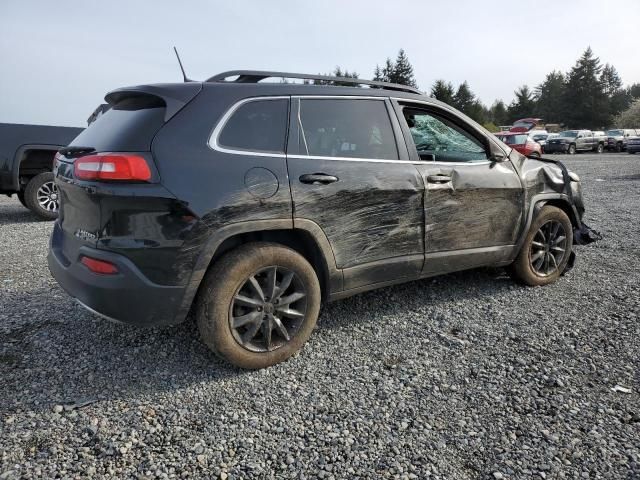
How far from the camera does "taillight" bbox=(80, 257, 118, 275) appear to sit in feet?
8.03

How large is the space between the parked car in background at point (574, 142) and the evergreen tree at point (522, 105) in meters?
42.4

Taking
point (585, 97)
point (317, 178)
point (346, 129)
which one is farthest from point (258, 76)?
point (585, 97)

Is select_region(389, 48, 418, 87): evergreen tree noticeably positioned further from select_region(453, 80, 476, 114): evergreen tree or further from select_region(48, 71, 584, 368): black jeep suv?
select_region(48, 71, 584, 368): black jeep suv

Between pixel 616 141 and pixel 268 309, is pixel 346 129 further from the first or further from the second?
pixel 616 141

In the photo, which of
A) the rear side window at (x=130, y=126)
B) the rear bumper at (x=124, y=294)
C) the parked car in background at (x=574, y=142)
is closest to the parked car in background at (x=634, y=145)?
the parked car in background at (x=574, y=142)

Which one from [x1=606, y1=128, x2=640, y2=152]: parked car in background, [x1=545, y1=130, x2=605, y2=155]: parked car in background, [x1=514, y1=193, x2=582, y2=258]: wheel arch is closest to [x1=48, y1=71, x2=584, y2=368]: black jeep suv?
[x1=514, y1=193, x2=582, y2=258]: wheel arch

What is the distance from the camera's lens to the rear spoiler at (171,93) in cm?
256

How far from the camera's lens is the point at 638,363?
2.89m

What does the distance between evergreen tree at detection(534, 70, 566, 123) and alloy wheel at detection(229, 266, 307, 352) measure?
2933 inches

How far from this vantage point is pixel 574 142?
30812 mm

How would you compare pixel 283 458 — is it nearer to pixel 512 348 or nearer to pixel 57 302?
pixel 512 348

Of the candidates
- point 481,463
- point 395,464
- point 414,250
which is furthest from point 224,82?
point 481,463

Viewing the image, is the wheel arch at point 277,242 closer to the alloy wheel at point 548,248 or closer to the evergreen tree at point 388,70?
the alloy wheel at point 548,248

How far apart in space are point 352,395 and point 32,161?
7.36m
